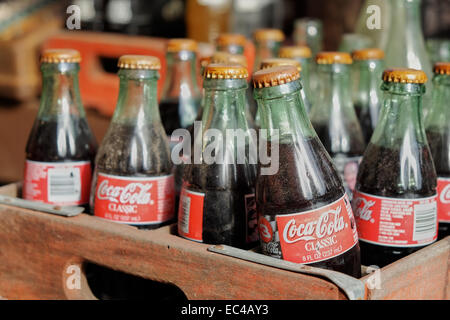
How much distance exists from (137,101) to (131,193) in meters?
0.14

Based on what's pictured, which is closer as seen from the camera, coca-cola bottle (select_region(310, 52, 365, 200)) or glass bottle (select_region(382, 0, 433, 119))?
coca-cola bottle (select_region(310, 52, 365, 200))

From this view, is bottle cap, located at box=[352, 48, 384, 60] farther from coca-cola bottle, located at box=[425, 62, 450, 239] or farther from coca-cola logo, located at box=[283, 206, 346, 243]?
coca-cola logo, located at box=[283, 206, 346, 243]

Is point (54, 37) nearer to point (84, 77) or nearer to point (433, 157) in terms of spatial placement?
point (84, 77)

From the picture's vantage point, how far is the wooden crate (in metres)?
0.72

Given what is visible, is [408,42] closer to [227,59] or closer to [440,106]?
[440,106]

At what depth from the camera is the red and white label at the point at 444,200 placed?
880 millimetres

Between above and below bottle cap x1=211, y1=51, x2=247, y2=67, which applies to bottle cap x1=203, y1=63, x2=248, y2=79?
below

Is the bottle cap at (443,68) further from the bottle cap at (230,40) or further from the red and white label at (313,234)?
the bottle cap at (230,40)

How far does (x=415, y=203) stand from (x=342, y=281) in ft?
0.62

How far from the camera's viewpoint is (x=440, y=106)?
3.02 ft

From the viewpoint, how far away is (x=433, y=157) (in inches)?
35.9

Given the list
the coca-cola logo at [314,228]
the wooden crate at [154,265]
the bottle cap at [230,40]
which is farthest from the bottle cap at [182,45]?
the coca-cola logo at [314,228]

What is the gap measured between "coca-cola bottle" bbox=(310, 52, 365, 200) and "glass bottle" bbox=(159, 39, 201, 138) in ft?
0.72

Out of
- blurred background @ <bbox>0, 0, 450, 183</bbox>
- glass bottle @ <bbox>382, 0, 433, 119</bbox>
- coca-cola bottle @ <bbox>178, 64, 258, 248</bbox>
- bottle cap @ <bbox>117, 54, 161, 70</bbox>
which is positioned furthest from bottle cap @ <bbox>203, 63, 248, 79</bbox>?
blurred background @ <bbox>0, 0, 450, 183</bbox>
